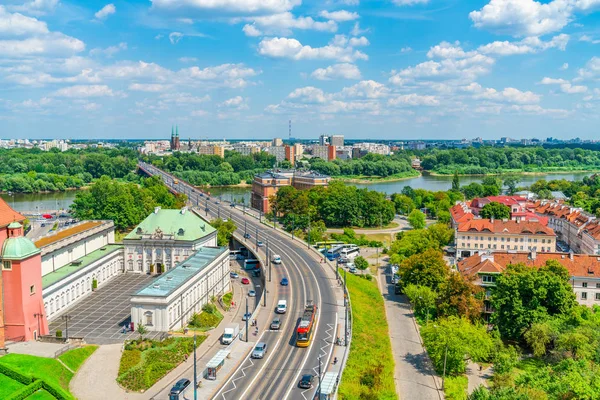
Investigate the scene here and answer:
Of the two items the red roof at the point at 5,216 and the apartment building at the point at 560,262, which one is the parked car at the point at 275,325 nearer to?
the apartment building at the point at 560,262

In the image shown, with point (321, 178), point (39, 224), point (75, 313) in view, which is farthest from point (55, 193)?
point (75, 313)

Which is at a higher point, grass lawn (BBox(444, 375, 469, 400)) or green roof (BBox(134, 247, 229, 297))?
green roof (BBox(134, 247, 229, 297))

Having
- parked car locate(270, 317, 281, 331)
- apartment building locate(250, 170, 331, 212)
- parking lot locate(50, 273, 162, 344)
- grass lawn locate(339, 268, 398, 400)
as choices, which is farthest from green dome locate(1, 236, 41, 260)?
apartment building locate(250, 170, 331, 212)

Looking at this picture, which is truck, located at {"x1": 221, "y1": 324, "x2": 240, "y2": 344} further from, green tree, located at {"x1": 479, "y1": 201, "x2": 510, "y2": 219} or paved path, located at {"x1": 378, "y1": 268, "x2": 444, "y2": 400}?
green tree, located at {"x1": 479, "y1": 201, "x2": 510, "y2": 219}

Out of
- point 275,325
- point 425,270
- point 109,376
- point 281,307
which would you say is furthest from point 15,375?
point 425,270

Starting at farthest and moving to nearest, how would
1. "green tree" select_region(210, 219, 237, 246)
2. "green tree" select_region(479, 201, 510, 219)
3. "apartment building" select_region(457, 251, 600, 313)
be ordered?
"green tree" select_region(479, 201, 510, 219) < "green tree" select_region(210, 219, 237, 246) < "apartment building" select_region(457, 251, 600, 313)

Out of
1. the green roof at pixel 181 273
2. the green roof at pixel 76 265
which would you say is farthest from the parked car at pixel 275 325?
the green roof at pixel 76 265
